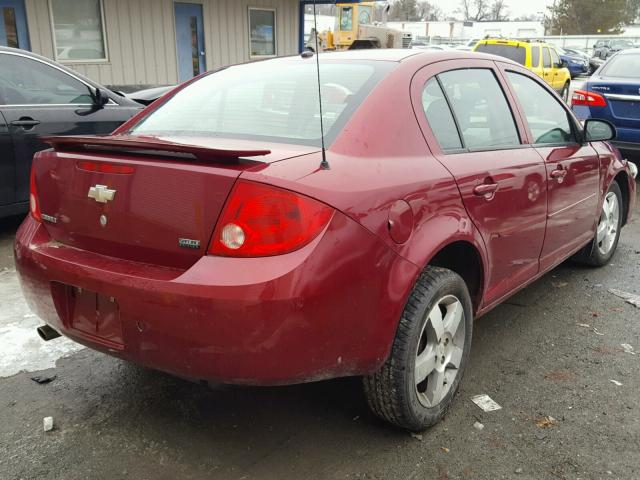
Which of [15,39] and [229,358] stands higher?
[15,39]

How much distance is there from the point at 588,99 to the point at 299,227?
697 cm

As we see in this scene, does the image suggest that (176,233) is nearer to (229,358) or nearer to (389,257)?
(229,358)

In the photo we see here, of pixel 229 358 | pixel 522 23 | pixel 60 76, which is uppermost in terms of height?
pixel 522 23

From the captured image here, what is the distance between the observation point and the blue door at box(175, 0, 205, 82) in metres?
12.6

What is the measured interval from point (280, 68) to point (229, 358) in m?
1.61

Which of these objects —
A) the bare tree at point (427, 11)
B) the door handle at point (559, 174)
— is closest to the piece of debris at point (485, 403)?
the door handle at point (559, 174)

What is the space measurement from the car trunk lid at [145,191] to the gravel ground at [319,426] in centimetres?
82

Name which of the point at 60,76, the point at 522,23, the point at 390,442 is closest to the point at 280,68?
the point at 390,442

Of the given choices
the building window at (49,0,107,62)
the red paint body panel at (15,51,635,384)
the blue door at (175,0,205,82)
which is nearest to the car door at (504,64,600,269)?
the red paint body panel at (15,51,635,384)

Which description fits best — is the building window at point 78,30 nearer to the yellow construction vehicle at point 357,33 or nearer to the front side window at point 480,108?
the front side window at point 480,108

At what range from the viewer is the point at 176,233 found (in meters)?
2.13

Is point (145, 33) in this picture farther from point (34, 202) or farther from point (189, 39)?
point (34, 202)

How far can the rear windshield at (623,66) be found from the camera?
25.6 ft

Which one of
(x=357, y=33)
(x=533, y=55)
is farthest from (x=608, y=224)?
(x=357, y=33)
